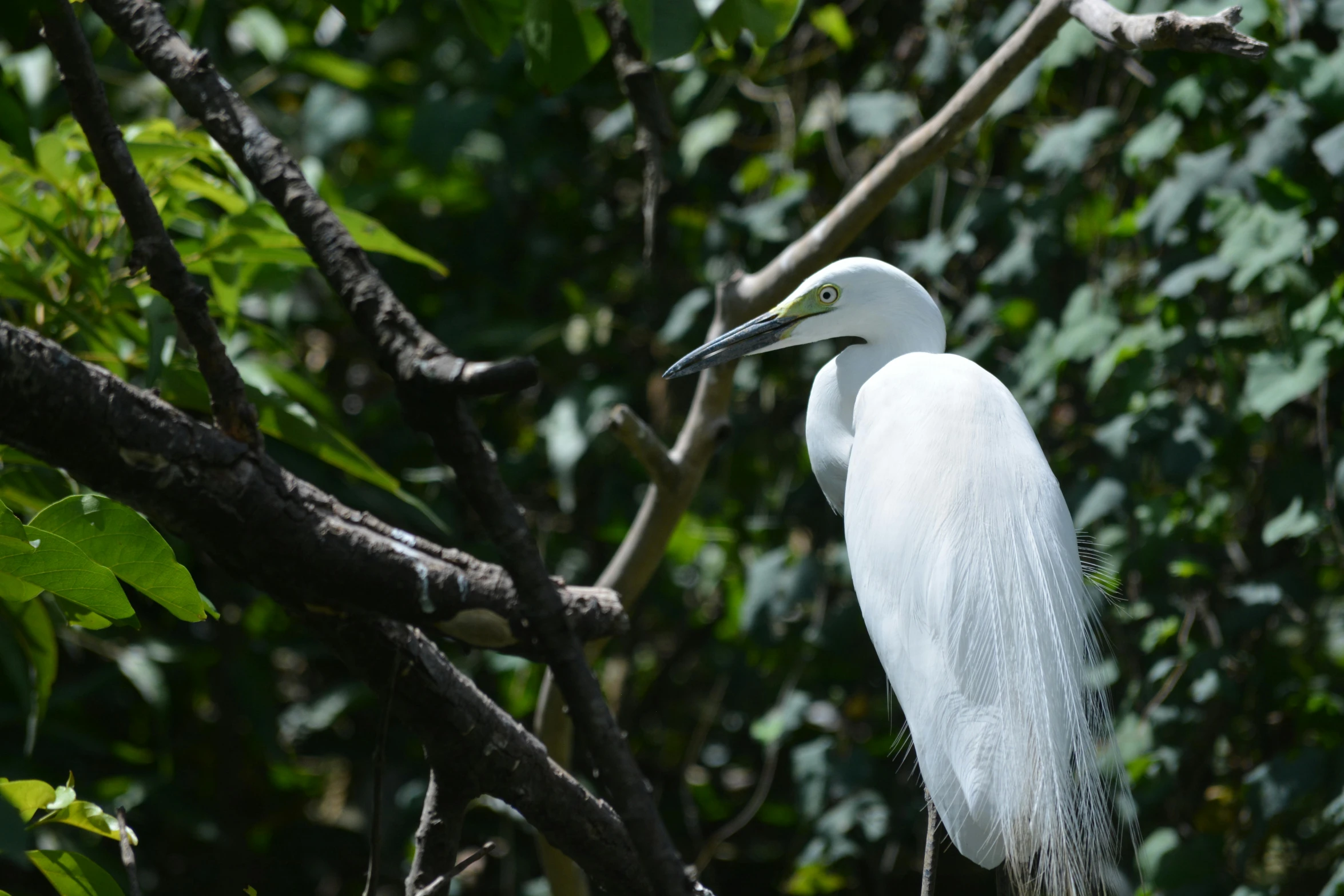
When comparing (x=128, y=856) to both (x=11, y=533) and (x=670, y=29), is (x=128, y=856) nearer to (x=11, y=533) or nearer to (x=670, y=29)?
(x=11, y=533)

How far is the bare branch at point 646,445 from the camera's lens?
1.23 meters

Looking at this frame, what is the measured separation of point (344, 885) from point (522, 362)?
6.82ft

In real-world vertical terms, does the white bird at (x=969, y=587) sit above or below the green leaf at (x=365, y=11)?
below

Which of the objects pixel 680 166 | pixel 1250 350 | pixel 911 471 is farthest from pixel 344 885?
pixel 1250 350

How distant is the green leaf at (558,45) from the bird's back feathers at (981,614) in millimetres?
475

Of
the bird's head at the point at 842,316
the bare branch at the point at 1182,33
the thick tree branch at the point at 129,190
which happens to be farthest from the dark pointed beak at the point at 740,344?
the thick tree branch at the point at 129,190

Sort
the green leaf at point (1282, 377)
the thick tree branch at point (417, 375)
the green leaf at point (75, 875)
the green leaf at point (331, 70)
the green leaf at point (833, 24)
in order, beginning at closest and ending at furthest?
the green leaf at point (75, 875), the thick tree branch at point (417, 375), the green leaf at point (1282, 377), the green leaf at point (833, 24), the green leaf at point (331, 70)

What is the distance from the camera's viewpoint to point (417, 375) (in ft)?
3.10

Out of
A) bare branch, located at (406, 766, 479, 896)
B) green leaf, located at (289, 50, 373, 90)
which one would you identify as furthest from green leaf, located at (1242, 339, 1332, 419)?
green leaf, located at (289, 50, 373, 90)

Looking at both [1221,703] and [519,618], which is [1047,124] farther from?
[519,618]

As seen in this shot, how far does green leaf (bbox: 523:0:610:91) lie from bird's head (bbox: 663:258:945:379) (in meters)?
0.35

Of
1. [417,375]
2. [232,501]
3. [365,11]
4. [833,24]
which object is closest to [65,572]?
[232,501]

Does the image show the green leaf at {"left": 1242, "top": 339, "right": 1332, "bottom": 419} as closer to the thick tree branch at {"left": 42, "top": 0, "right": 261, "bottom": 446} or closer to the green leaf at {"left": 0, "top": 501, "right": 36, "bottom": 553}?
the thick tree branch at {"left": 42, "top": 0, "right": 261, "bottom": 446}

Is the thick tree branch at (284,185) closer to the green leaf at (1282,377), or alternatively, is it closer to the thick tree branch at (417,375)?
the thick tree branch at (417,375)
